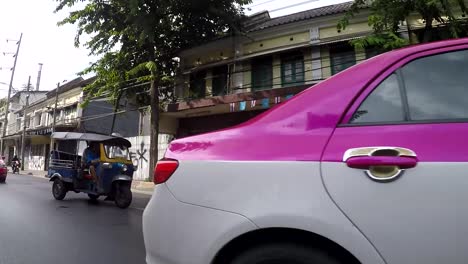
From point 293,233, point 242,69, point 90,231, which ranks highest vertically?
point 242,69

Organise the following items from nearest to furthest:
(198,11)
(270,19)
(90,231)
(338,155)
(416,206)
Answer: (416,206) < (338,155) < (90,231) < (198,11) < (270,19)

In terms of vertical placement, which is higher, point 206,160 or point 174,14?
point 174,14

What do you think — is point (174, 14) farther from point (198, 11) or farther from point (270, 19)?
point (270, 19)

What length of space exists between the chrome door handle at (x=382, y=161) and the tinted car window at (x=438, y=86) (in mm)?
207

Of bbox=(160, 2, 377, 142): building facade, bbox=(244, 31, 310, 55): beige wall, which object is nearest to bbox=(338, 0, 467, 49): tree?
bbox=(160, 2, 377, 142): building facade

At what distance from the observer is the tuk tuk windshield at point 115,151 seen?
36.6 feet

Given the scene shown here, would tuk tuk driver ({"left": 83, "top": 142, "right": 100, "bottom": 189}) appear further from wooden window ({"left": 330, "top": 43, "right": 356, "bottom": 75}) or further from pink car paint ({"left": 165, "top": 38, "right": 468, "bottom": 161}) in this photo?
pink car paint ({"left": 165, "top": 38, "right": 468, "bottom": 161})

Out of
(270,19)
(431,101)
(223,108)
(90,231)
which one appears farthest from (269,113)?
(270,19)

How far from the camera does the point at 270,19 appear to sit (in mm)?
17719

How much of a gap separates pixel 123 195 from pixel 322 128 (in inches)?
365

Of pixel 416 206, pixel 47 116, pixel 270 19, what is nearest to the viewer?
pixel 416 206

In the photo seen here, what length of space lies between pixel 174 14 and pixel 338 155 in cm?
1518

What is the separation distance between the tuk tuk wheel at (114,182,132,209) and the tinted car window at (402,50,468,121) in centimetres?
933

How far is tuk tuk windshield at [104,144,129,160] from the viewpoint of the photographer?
1114 centimetres
